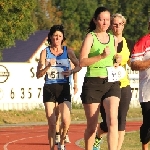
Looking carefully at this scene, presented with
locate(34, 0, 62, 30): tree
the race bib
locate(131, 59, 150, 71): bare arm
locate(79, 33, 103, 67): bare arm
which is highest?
locate(34, 0, 62, 30): tree

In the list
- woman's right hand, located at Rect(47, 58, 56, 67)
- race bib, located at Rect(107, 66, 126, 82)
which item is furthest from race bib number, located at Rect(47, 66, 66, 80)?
race bib, located at Rect(107, 66, 126, 82)

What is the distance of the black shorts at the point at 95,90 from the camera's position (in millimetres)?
11766

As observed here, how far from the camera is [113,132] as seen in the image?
11.7m

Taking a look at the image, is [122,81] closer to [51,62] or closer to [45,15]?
[51,62]

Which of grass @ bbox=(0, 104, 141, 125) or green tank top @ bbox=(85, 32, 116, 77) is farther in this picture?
grass @ bbox=(0, 104, 141, 125)

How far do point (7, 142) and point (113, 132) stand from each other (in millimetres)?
9116

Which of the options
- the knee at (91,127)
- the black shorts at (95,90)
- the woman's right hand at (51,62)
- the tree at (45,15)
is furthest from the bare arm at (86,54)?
the tree at (45,15)

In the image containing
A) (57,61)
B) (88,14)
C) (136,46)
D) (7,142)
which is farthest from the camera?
(88,14)

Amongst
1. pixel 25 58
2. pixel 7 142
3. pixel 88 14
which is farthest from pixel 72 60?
pixel 88 14

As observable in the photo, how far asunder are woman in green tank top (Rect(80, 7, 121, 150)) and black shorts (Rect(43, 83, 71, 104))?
8.30ft

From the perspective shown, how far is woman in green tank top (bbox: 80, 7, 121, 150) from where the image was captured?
1170 centimetres

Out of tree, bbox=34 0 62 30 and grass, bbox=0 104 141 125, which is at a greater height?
tree, bbox=34 0 62 30

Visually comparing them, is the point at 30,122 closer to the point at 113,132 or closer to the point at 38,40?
the point at 113,132

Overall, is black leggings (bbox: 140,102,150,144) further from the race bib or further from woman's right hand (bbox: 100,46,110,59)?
woman's right hand (bbox: 100,46,110,59)
